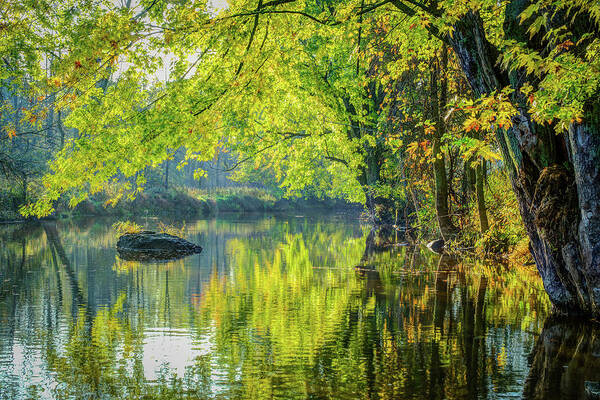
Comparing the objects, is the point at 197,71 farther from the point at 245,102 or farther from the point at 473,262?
the point at 473,262

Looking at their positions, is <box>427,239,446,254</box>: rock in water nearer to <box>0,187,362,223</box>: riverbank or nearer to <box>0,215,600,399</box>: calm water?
<box>0,215,600,399</box>: calm water

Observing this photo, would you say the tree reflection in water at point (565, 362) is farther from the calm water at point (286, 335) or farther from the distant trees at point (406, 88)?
the distant trees at point (406, 88)

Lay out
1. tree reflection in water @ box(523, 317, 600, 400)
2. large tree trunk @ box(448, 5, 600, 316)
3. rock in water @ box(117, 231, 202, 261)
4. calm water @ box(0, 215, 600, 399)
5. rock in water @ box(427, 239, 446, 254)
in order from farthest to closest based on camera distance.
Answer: rock in water @ box(427, 239, 446, 254) < rock in water @ box(117, 231, 202, 261) < large tree trunk @ box(448, 5, 600, 316) < calm water @ box(0, 215, 600, 399) < tree reflection in water @ box(523, 317, 600, 400)

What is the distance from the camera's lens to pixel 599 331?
25.9 feet

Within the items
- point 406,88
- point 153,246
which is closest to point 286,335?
point 406,88

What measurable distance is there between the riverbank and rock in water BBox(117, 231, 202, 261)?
17.4 meters

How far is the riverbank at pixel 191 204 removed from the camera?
136ft

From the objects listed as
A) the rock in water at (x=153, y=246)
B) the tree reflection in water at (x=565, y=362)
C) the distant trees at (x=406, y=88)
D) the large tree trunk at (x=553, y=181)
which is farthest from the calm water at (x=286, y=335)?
the rock in water at (x=153, y=246)

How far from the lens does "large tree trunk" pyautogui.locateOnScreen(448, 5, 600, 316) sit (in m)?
7.82

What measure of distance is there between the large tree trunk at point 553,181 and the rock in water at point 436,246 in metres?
10.6

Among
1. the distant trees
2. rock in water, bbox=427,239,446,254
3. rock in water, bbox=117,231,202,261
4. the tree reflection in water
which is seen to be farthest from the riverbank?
the tree reflection in water

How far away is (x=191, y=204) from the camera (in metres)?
49.8

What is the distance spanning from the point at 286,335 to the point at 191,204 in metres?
42.9

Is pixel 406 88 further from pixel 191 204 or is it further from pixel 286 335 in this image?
pixel 191 204
